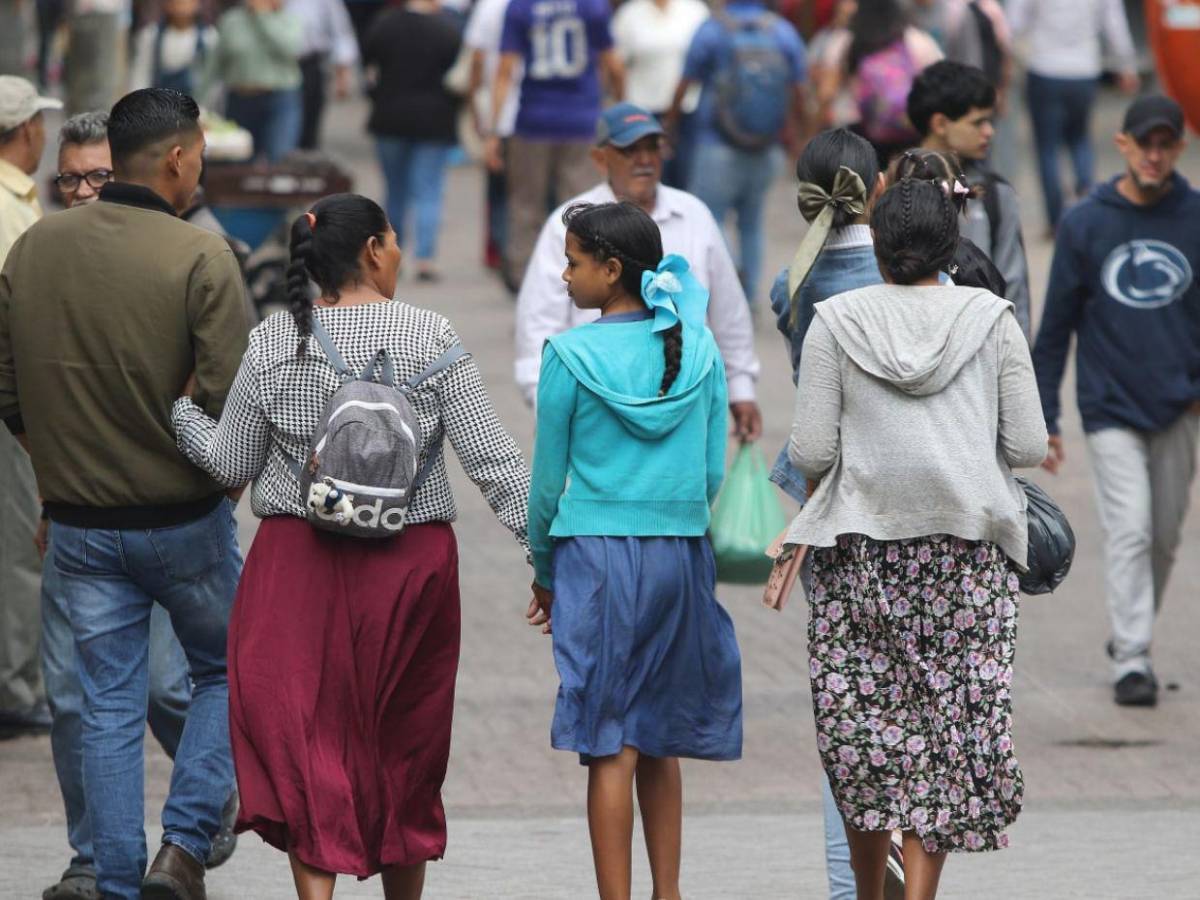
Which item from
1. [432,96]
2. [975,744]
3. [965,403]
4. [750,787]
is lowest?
[432,96]

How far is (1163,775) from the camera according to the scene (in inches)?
287

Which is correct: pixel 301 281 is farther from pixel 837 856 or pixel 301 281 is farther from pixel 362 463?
pixel 837 856

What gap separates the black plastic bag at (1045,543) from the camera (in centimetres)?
523

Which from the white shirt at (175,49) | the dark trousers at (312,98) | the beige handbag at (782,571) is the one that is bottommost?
the dark trousers at (312,98)

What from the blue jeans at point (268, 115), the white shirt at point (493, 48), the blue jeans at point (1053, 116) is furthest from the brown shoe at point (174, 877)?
the blue jeans at point (268, 115)

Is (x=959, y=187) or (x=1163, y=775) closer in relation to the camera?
(x=959, y=187)

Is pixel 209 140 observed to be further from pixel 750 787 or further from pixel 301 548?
pixel 301 548

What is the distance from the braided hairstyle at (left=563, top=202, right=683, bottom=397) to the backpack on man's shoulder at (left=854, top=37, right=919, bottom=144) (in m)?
7.41

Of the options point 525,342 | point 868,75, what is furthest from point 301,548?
point 868,75

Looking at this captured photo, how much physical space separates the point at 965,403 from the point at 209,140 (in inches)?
394

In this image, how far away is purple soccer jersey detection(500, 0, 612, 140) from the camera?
13.9 m

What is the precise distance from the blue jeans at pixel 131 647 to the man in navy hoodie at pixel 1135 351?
3.15m

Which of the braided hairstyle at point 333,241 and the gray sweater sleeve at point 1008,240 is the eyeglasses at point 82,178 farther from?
the gray sweater sleeve at point 1008,240

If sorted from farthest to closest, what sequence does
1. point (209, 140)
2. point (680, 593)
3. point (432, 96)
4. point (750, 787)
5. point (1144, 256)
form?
point (432, 96) < point (209, 140) < point (1144, 256) < point (750, 787) < point (680, 593)
